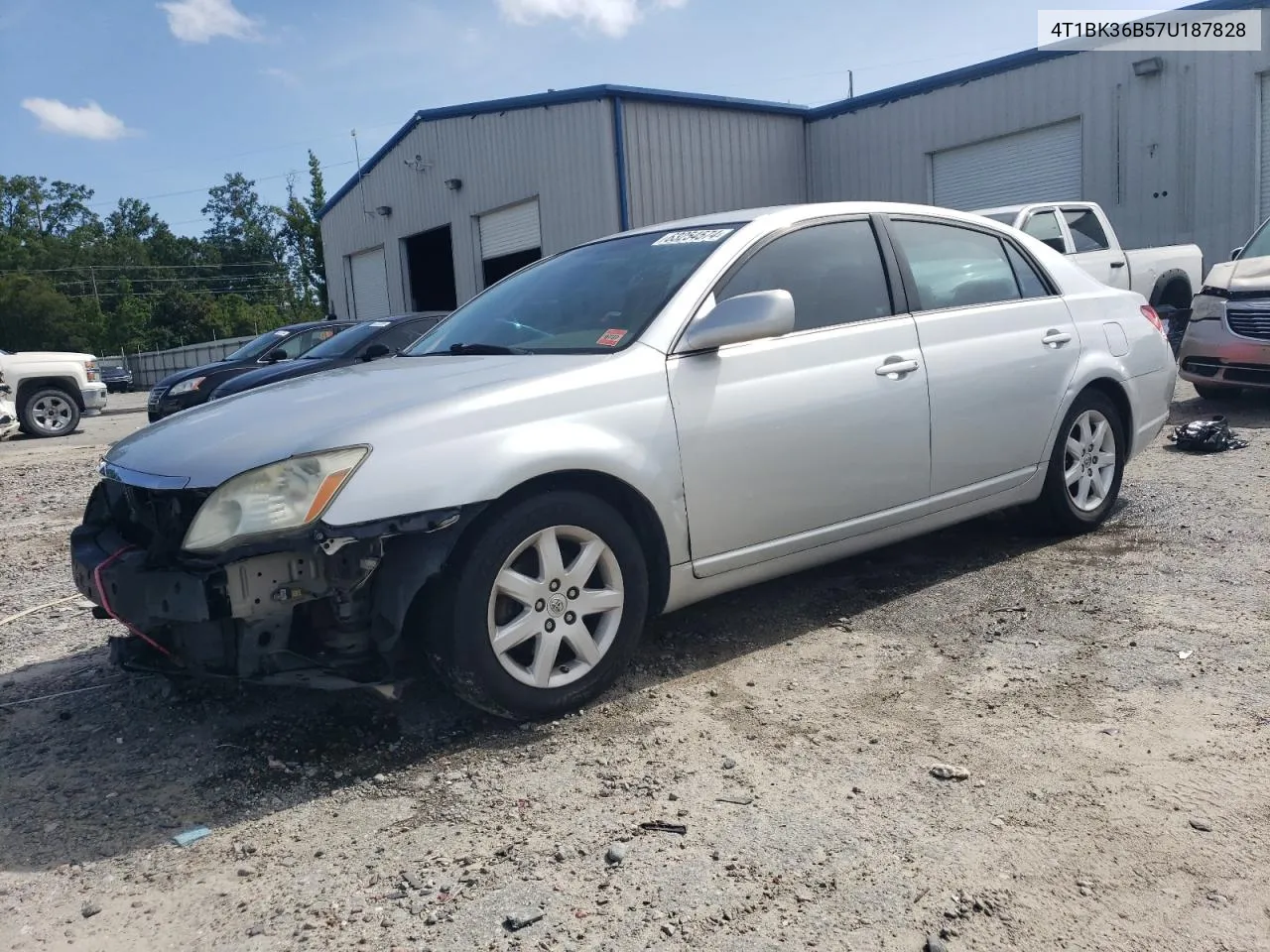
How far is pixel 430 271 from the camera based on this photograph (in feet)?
81.0

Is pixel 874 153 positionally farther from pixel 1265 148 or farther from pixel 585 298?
pixel 585 298

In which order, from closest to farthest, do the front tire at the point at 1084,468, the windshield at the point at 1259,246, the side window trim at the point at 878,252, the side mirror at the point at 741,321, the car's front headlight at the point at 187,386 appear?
the side mirror at the point at 741,321 → the side window trim at the point at 878,252 → the front tire at the point at 1084,468 → the windshield at the point at 1259,246 → the car's front headlight at the point at 187,386

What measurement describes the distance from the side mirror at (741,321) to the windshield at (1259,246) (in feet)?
24.4

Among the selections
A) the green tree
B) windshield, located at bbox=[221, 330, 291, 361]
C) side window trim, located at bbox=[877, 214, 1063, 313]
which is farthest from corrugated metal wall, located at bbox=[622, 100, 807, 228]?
the green tree

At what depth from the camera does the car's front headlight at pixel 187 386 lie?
12.6m

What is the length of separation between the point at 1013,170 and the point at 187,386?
41.2 ft

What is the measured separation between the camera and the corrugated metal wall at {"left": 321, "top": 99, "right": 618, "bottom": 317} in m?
17.4

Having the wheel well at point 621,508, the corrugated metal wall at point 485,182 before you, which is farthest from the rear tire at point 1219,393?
the corrugated metal wall at point 485,182

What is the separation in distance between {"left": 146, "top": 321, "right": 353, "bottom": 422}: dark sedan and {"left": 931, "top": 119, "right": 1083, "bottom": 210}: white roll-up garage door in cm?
1014

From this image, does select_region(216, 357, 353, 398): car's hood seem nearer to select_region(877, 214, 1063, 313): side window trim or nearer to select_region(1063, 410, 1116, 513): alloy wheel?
select_region(877, 214, 1063, 313): side window trim

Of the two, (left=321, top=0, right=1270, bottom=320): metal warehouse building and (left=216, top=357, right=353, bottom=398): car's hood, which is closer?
(left=216, top=357, right=353, bottom=398): car's hood

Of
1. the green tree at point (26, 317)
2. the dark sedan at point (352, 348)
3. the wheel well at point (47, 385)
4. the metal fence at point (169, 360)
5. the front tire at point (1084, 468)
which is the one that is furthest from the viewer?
the green tree at point (26, 317)

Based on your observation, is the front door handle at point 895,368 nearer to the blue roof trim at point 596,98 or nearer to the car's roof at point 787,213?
the car's roof at point 787,213

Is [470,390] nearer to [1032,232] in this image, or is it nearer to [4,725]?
[4,725]
